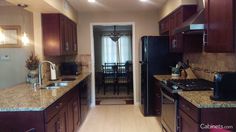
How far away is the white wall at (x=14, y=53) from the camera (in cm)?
402

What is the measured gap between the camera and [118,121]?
175 inches

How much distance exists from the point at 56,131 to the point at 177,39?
2541mm

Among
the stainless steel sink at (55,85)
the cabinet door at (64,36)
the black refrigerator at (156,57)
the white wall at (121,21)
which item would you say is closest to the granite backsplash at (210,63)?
the black refrigerator at (156,57)

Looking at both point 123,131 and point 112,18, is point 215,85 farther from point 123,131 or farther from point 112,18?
point 112,18

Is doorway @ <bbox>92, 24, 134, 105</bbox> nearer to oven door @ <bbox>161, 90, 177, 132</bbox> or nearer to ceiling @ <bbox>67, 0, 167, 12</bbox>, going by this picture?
ceiling @ <bbox>67, 0, 167, 12</bbox>

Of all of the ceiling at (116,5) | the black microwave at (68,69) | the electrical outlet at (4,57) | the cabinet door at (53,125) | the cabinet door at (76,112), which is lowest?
the cabinet door at (76,112)

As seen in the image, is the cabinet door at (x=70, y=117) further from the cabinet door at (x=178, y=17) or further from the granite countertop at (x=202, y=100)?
the cabinet door at (x=178, y=17)

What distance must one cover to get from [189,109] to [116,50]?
24.1ft

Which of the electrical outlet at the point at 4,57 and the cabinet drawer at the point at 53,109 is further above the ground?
the electrical outlet at the point at 4,57

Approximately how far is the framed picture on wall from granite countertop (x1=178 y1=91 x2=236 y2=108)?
3177 millimetres

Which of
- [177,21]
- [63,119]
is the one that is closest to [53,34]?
[63,119]

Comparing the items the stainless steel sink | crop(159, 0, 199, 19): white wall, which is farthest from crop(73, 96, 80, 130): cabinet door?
crop(159, 0, 199, 19): white wall

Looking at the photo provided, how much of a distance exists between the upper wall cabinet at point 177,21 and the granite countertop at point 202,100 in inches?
49.4

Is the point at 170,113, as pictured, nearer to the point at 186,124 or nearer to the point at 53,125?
the point at 186,124
